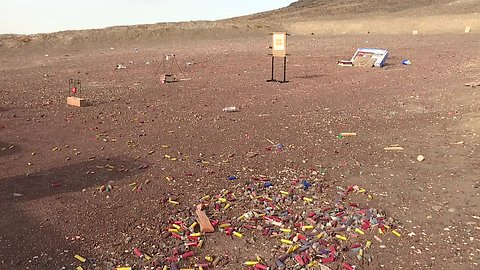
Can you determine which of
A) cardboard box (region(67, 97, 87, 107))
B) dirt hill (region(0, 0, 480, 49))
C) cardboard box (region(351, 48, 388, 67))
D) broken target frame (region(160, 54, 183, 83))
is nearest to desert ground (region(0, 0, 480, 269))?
cardboard box (region(67, 97, 87, 107))

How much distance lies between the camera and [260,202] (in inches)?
270

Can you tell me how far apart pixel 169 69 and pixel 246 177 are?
17360mm

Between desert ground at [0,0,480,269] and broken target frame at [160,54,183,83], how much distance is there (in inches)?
84.7

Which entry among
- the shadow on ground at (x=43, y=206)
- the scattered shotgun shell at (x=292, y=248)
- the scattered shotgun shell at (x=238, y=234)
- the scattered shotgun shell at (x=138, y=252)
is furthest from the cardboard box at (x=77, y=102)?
the scattered shotgun shell at (x=292, y=248)

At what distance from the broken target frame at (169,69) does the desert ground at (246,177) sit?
2.15 m

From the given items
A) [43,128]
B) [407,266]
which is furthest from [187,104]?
[407,266]

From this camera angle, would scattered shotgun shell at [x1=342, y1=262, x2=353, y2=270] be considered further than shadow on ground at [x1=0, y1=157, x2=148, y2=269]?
No

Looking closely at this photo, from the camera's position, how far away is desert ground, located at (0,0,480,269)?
18.0ft

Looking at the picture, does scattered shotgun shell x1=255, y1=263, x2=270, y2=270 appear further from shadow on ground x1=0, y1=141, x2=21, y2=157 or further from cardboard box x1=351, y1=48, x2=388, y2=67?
cardboard box x1=351, y1=48, x2=388, y2=67

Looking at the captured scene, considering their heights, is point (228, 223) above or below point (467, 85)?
below

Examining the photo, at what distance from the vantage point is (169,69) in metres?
24.0

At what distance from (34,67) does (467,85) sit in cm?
2636

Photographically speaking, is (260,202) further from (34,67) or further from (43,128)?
(34,67)

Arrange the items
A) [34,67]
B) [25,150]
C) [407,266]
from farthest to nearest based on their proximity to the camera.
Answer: [34,67]
[25,150]
[407,266]
